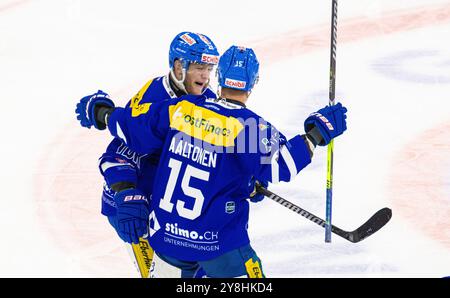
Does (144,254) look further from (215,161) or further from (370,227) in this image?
(370,227)

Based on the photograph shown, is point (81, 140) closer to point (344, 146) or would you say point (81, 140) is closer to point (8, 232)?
point (8, 232)

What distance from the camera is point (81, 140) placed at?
6.54 meters

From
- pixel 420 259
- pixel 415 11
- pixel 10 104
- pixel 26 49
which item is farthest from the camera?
pixel 415 11

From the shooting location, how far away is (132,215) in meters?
Answer: 3.98

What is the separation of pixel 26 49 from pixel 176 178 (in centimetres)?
453

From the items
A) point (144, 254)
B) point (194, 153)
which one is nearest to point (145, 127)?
point (194, 153)

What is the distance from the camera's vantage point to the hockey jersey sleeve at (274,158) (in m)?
3.72

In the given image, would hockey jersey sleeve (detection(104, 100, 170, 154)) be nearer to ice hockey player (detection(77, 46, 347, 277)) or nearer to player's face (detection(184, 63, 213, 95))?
ice hockey player (detection(77, 46, 347, 277))

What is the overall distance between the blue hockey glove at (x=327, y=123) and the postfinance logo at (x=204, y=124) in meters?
0.40

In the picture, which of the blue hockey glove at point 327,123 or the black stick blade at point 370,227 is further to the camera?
the black stick blade at point 370,227

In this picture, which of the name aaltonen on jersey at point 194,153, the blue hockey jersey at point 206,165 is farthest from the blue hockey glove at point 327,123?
the name aaltonen on jersey at point 194,153

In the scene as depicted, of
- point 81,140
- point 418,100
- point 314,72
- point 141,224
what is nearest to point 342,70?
point 314,72

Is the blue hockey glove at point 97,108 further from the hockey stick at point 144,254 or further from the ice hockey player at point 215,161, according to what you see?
the hockey stick at point 144,254

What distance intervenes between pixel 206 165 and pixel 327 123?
1.95ft
